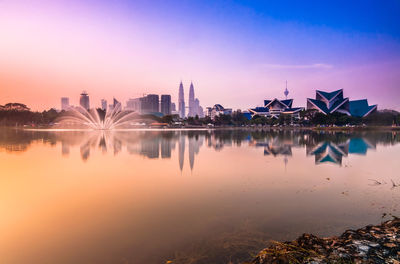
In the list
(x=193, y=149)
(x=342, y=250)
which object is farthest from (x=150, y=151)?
(x=342, y=250)

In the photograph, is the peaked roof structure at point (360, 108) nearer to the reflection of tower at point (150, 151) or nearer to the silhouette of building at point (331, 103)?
the silhouette of building at point (331, 103)

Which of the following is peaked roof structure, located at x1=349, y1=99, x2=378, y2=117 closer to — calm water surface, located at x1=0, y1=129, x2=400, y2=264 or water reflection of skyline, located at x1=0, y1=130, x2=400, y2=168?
water reflection of skyline, located at x1=0, y1=130, x2=400, y2=168

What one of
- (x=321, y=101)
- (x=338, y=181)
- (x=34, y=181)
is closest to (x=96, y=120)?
(x=34, y=181)

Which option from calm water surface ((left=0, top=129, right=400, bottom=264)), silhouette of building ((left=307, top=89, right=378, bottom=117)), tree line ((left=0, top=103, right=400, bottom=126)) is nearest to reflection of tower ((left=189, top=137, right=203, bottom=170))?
calm water surface ((left=0, top=129, right=400, bottom=264))

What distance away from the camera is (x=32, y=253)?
17.0 ft

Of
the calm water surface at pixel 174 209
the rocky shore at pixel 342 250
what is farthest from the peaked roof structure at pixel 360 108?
the rocky shore at pixel 342 250

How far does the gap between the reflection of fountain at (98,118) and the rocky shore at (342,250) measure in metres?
91.3

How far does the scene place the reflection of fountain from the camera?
309 feet

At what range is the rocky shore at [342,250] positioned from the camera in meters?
4.33

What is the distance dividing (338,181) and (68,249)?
463 inches

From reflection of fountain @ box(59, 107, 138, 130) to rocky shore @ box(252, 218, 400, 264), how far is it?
299 ft

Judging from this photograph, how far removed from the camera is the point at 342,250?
467 cm

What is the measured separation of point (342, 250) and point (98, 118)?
101758mm

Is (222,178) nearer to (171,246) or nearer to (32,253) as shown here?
(171,246)
